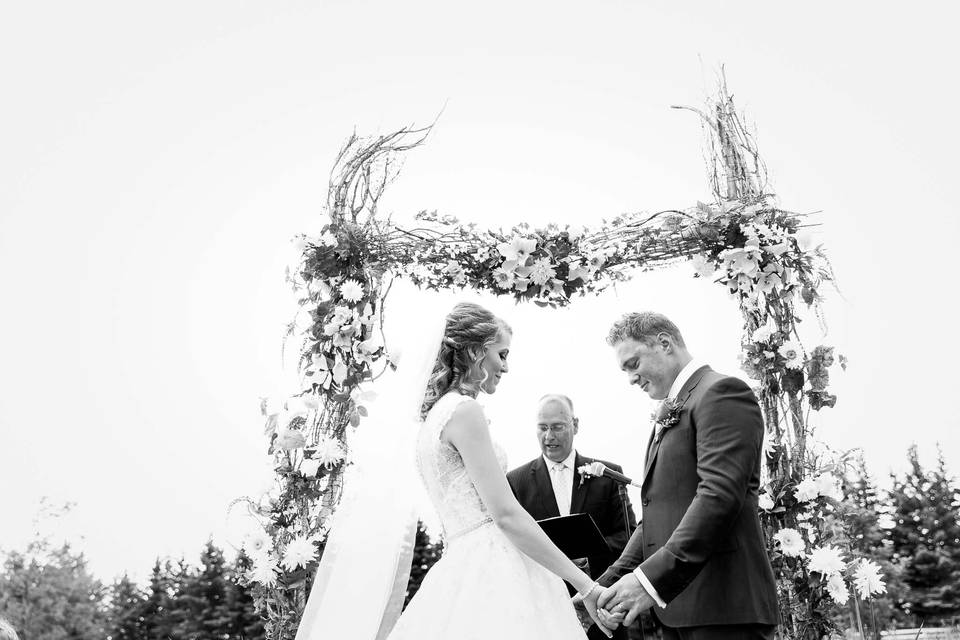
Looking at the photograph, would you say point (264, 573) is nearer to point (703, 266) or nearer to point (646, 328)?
point (646, 328)

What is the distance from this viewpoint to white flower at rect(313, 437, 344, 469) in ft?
18.2

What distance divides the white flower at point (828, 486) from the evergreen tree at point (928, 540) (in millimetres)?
25332

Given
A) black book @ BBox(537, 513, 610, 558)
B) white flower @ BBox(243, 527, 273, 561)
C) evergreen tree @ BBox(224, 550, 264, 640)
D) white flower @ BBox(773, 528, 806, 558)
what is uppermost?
white flower @ BBox(243, 527, 273, 561)

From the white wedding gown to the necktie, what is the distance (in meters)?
3.08

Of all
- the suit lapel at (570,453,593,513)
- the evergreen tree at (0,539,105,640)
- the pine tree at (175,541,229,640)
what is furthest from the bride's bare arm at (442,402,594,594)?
the evergreen tree at (0,539,105,640)

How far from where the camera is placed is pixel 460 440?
3443 millimetres

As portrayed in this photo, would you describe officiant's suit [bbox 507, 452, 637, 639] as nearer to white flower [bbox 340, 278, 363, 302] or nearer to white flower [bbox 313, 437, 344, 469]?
white flower [bbox 313, 437, 344, 469]

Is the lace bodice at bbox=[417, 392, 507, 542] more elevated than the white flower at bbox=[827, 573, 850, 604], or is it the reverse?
the lace bodice at bbox=[417, 392, 507, 542]

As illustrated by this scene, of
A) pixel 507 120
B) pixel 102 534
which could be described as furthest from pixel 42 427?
pixel 507 120

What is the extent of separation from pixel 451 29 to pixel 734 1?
2533 cm

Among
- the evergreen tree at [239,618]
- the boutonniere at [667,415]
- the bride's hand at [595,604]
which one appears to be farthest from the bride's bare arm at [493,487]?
the evergreen tree at [239,618]

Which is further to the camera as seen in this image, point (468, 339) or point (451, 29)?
point (451, 29)

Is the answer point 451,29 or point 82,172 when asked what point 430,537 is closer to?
point 82,172

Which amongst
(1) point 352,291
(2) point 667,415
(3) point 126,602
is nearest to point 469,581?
(2) point 667,415
